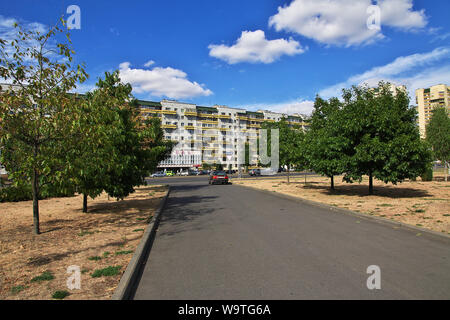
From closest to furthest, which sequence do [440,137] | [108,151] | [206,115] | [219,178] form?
[108,151]
[440,137]
[219,178]
[206,115]

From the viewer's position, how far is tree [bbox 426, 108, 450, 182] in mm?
23984

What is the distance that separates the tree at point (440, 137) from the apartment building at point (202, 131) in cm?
5994

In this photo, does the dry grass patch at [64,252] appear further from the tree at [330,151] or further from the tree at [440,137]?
the tree at [440,137]

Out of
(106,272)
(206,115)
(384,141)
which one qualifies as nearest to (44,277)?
(106,272)

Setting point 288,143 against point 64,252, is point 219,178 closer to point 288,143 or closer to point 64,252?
point 288,143

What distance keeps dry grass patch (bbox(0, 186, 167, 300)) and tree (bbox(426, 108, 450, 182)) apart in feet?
84.1

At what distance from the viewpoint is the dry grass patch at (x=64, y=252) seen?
4125mm

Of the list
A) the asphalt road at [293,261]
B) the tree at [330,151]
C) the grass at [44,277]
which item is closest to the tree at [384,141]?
the tree at [330,151]

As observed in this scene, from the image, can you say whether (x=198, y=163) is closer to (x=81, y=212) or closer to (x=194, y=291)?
(x=81, y=212)

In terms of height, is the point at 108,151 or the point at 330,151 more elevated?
the point at 330,151

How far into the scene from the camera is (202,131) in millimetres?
94625

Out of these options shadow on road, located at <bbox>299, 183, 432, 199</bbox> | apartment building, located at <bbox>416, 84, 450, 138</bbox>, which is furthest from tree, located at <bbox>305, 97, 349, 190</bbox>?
apartment building, located at <bbox>416, 84, 450, 138</bbox>

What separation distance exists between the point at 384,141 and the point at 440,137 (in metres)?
14.9

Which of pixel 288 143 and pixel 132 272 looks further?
pixel 288 143
